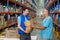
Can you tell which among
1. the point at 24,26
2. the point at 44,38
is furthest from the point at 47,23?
the point at 24,26

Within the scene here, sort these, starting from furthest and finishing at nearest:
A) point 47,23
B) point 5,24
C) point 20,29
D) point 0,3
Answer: point 0,3, point 5,24, point 20,29, point 47,23

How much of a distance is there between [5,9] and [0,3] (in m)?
0.70

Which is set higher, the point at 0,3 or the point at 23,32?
the point at 0,3

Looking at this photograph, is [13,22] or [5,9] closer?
[5,9]

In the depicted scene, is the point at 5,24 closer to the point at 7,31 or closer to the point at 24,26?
the point at 7,31

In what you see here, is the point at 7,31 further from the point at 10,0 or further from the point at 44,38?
the point at 44,38

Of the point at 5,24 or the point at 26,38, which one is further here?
the point at 5,24

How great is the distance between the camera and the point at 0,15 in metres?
8.21

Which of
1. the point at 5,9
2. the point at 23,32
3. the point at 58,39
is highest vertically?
the point at 5,9

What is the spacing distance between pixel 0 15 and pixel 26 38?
11.8 feet

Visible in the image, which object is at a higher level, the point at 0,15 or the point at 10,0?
the point at 10,0

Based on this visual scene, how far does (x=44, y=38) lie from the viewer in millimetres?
4477

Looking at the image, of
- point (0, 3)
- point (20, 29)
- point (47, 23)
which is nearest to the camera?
point (47, 23)

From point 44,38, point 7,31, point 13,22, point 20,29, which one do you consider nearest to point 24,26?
point 20,29
